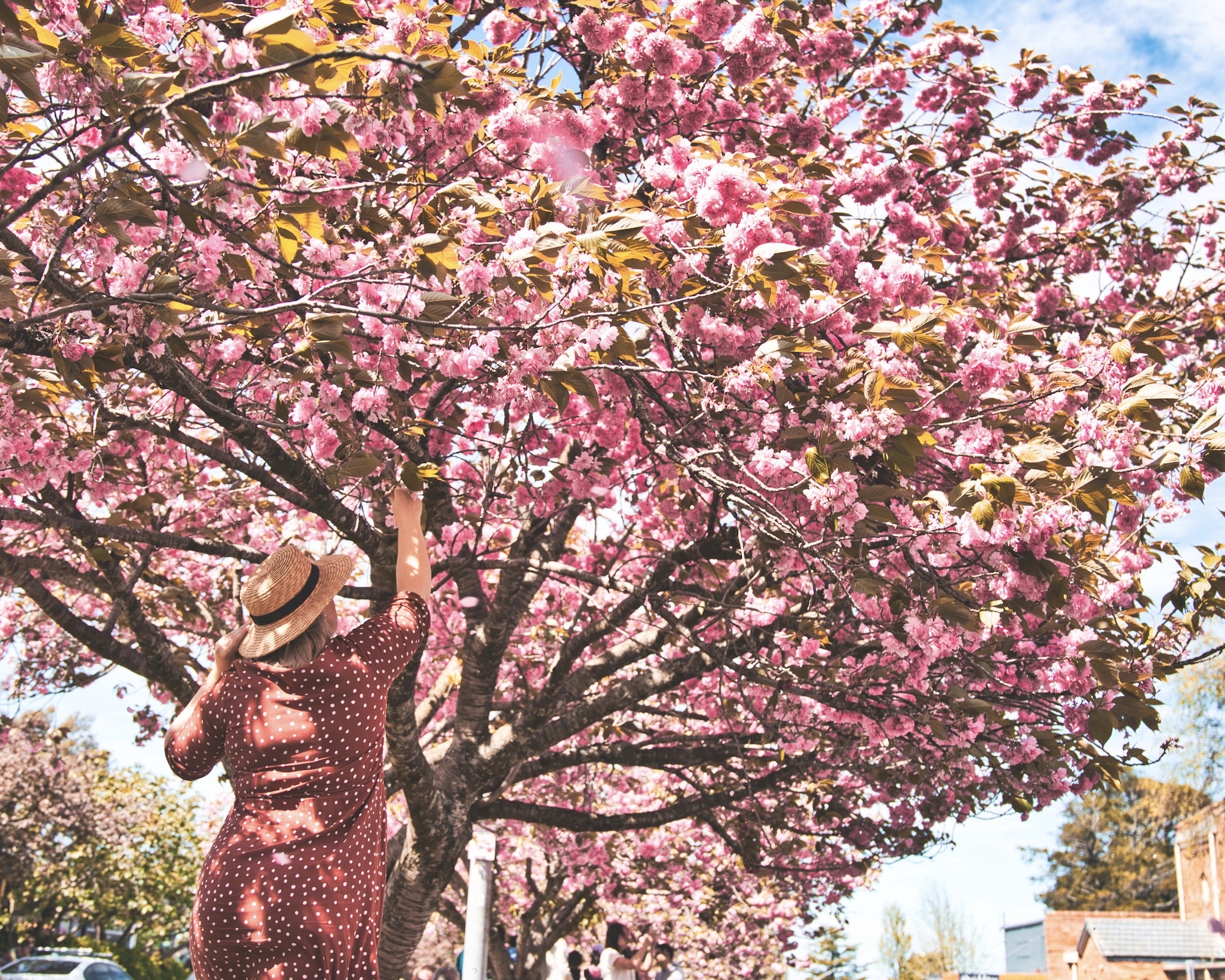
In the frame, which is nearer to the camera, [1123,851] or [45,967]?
[45,967]

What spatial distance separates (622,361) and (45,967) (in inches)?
685

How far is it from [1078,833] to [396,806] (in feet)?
125

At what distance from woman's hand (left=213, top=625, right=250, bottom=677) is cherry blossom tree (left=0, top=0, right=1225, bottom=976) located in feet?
2.36

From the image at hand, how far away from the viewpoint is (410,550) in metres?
3.14

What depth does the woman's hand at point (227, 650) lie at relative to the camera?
2889 mm

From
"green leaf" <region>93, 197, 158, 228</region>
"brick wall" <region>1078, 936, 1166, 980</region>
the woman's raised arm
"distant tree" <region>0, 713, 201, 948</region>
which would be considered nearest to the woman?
the woman's raised arm

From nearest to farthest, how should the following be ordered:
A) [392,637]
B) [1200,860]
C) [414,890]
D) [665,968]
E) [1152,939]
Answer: [392,637]
[414,890]
[665,968]
[1152,939]
[1200,860]

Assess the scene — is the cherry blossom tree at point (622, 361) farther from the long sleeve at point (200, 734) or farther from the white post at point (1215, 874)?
the white post at point (1215, 874)

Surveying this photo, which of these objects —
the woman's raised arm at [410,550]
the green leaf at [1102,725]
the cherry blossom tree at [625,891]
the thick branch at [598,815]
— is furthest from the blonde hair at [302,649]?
the cherry blossom tree at [625,891]

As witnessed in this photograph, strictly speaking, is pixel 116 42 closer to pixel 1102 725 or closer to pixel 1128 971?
pixel 1102 725

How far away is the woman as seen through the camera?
7.94 feet

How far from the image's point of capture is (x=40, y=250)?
9.82 ft

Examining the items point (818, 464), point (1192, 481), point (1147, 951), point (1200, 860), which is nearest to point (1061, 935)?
point (1200, 860)

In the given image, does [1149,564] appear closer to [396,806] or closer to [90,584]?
[90,584]
